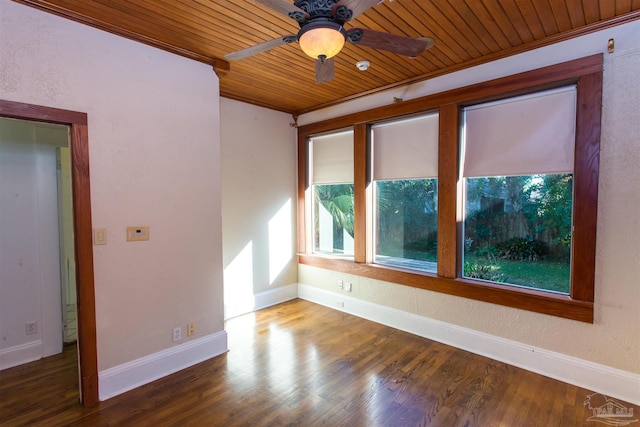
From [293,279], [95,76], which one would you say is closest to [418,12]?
[95,76]

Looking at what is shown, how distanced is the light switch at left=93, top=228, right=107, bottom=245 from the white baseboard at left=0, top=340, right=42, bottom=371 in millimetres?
1481

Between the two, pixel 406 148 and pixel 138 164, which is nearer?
pixel 138 164

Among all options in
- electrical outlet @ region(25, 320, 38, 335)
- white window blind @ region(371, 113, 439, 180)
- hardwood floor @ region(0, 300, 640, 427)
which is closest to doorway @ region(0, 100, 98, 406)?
hardwood floor @ region(0, 300, 640, 427)

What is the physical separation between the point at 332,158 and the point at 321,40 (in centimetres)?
279

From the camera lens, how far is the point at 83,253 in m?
2.21

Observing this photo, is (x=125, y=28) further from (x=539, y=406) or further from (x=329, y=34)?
(x=539, y=406)

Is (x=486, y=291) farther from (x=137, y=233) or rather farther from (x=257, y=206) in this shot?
(x=137, y=233)

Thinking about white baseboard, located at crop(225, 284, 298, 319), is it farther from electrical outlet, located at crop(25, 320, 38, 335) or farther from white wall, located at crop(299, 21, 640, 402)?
white wall, located at crop(299, 21, 640, 402)

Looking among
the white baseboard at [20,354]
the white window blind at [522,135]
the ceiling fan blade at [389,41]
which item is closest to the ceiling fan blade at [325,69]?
the ceiling fan blade at [389,41]

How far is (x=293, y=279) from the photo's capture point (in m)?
4.66

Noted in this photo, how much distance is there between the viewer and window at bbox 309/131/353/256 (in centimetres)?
416

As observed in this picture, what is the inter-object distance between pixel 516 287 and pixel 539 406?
96 cm

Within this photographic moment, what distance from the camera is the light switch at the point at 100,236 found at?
228 centimetres

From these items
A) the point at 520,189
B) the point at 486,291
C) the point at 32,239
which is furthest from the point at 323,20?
the point at 32,239
